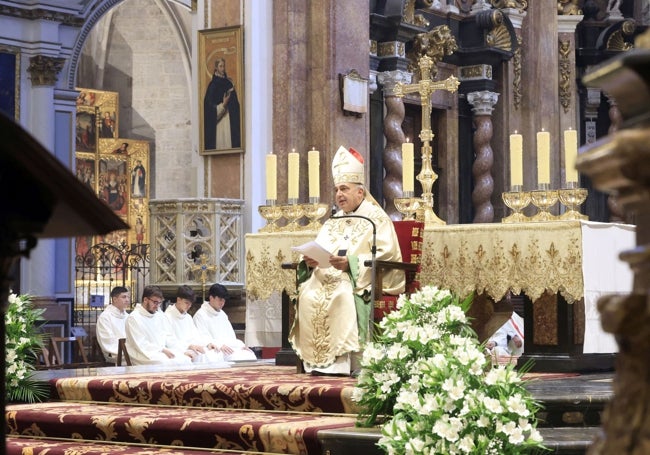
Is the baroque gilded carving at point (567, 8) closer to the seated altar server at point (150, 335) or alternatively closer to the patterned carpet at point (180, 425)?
the seated altar server at point (150, 335)

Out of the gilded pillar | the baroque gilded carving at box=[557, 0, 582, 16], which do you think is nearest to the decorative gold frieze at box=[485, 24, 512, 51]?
the gilded pillar

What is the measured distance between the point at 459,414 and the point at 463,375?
0.64 ft

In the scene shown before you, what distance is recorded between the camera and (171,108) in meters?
22.3

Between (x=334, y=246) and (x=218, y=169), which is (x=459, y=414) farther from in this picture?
(x=218, y=169)

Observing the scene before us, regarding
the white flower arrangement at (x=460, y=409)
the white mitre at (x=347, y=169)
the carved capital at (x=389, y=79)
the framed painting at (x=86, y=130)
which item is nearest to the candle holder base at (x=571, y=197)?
the white mitre at (x=347, y=169)

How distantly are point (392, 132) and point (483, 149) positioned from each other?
2811 millimetres

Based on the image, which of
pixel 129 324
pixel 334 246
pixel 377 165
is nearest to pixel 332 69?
pixel 377 165

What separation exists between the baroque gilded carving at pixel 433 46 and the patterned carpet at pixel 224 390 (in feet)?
28.1

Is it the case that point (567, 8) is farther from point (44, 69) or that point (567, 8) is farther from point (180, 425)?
point (180, 425)

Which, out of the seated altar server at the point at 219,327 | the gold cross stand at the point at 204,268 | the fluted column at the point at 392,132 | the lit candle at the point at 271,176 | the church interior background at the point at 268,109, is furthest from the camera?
the fluted column at the point at 392,132

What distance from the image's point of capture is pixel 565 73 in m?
20.0

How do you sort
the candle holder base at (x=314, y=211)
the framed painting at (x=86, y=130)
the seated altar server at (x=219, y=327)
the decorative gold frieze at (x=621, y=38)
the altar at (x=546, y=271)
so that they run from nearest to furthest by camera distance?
the altar at (x=546, y=271)
the candle holder base at (x=314, y=211)
the seated altar server at (x=219, y=327)
the decorative gold frieze at (x=621, y=38)
the framed painting at (x=86, y=130)

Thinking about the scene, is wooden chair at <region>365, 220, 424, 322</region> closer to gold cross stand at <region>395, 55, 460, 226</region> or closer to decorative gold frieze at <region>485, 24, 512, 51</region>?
gold cross stand at <region>395, 55, 460, 226</region>

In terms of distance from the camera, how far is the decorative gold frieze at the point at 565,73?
19.9m
